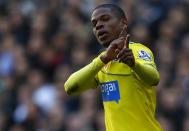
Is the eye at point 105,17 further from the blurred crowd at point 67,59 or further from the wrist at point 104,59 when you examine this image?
the blurred crowd at point 67,59

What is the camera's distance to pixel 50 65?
13336mm

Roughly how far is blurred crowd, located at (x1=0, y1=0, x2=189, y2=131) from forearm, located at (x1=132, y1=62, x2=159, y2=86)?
4.60m

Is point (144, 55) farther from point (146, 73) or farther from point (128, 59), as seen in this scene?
point (128, 59)

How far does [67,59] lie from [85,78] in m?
6.82

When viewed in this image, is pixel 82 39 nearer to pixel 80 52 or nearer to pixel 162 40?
pixel 80 52

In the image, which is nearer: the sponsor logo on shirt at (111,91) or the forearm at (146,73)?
the forearm at (146,73)

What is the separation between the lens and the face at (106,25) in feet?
20.5

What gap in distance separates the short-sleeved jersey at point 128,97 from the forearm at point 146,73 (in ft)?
0.52

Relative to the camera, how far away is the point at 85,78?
247 inches

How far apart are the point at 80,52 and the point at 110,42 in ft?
21.3

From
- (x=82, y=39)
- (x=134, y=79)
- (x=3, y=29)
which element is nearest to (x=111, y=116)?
(x=134, y=79)

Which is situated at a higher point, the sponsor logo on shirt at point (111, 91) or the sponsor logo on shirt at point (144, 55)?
the sponsor logo on shirt at point (144, 55)

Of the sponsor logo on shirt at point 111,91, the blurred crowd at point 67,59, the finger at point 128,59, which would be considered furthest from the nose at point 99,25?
the blurred crowd at point 67,59

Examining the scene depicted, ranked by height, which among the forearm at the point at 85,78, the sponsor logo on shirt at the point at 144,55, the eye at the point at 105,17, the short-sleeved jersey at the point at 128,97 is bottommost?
the short-sleeved jersey at the point at 128,97
